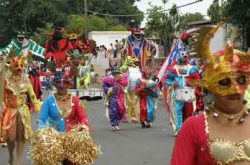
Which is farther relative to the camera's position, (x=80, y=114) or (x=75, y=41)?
(x=75, y=41)

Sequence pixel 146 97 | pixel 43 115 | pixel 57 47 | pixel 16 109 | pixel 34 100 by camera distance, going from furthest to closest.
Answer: pixel 146 97 < pixel 57 47 < pixel 16 109 < pixel 34 100 < pixel 43 115

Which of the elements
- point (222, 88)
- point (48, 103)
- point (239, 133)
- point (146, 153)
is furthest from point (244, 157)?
point (146, 153)

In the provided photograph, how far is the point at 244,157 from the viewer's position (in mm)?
3664

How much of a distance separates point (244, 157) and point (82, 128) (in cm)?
409

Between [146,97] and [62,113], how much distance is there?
9.11 m

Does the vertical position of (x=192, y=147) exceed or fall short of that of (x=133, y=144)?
it exceeds it

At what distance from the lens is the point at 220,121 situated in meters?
3.71

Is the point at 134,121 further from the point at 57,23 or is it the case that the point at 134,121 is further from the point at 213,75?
the point at 57,23

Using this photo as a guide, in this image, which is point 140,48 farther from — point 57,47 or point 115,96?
point 57,47

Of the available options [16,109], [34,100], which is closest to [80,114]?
[34,100]

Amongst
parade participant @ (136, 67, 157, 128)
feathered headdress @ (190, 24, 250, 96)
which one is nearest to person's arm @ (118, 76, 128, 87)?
parade participant @ (136, 67, 157, 128)

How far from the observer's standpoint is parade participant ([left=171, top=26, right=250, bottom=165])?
11.9 ft

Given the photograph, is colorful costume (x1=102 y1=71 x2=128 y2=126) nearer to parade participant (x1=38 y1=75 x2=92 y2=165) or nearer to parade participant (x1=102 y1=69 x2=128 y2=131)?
parade participant (x1=102 y1=69 x2=128 y2=131)

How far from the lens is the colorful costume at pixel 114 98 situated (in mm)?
16453
